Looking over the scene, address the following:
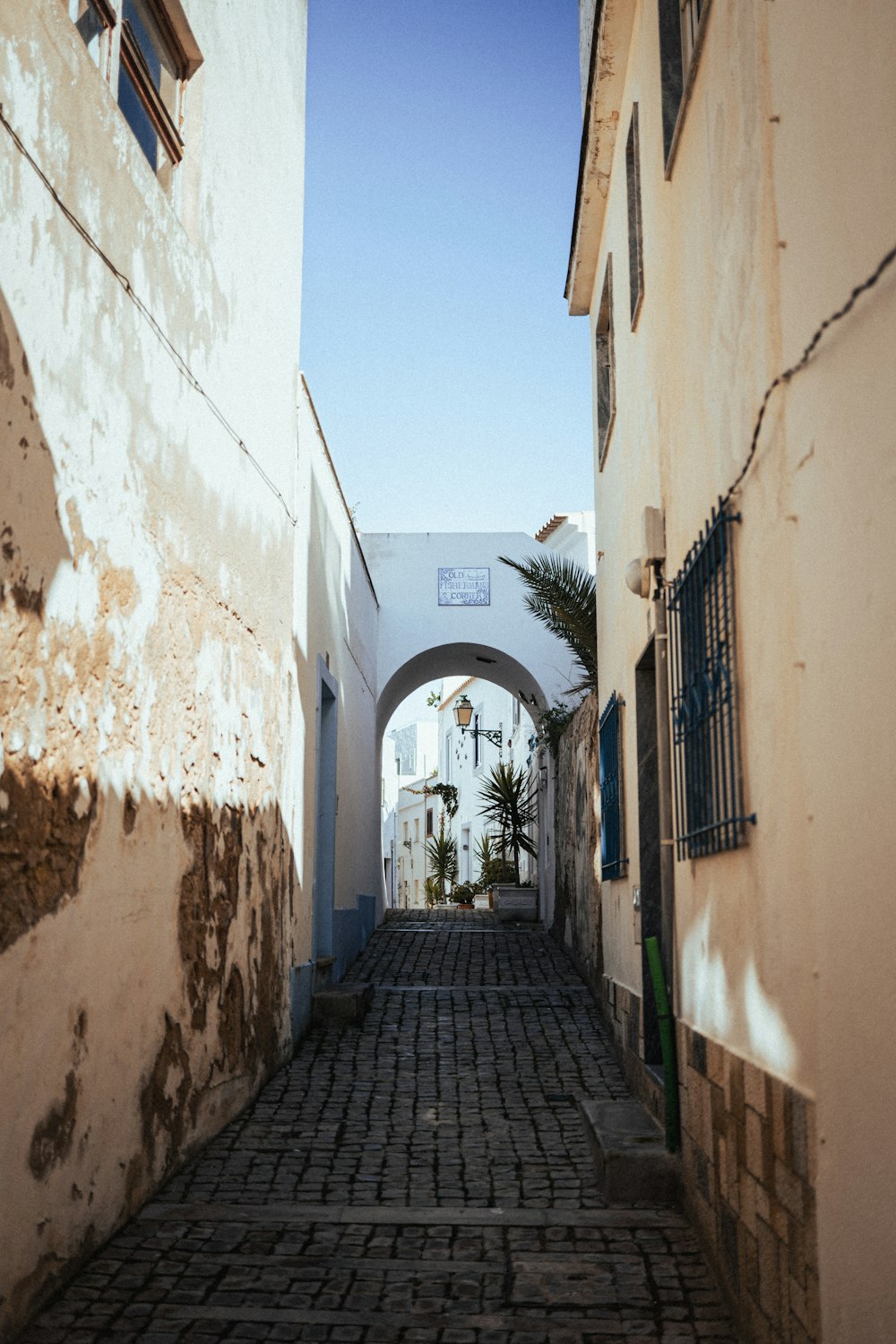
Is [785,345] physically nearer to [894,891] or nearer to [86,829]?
[894,891]

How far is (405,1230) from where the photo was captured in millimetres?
4656

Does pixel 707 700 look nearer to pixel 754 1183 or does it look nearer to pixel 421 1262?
pixel 754 1183

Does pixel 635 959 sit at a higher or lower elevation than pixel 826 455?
lower

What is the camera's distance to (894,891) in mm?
2570

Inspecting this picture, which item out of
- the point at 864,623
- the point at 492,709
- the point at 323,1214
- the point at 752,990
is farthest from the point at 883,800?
the point at 492,709

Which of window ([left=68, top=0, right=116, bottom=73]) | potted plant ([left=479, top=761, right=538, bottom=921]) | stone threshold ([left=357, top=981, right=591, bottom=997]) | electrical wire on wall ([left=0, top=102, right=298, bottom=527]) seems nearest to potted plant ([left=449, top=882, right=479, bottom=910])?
potted plant ([left=479, top=761, right=538, bottom=921])

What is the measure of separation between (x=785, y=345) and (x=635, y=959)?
4417 mm

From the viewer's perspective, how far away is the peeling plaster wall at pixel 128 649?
12.5ft

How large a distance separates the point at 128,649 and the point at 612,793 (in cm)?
420

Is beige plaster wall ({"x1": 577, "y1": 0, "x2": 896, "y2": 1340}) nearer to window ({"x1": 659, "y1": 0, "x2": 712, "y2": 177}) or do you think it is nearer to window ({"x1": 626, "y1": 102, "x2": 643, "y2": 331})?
window ({"x1": 659, "y1": 0, "x2": 712, "y2": 177})

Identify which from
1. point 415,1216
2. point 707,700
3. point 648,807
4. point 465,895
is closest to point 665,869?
point 648,807

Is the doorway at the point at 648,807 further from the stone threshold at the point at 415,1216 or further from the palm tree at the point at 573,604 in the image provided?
the palm tree at the point at 573,604

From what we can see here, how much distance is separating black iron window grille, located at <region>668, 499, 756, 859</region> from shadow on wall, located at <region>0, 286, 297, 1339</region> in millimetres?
2110

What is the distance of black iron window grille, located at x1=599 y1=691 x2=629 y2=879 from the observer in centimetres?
775
